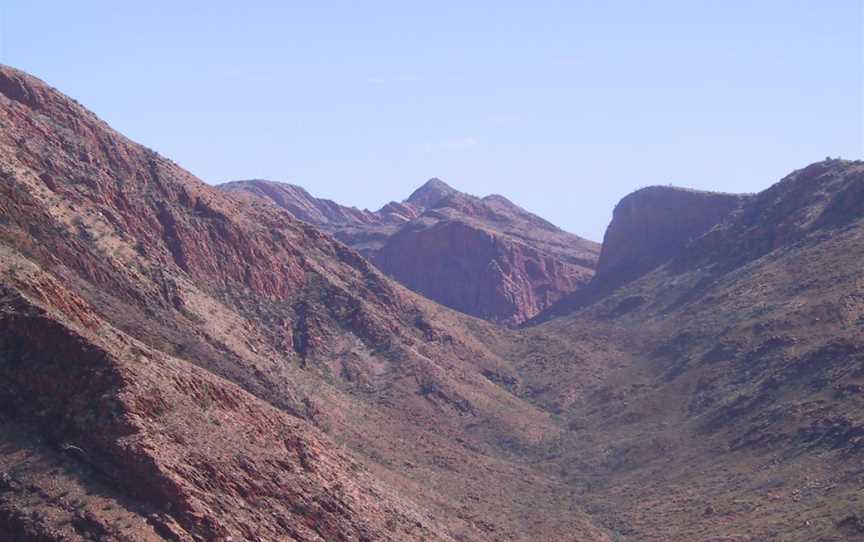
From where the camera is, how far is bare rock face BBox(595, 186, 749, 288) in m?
118

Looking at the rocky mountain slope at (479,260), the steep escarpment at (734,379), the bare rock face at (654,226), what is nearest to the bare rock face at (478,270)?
the rocky mountain slope at (479,260)

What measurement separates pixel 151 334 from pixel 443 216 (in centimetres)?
10499

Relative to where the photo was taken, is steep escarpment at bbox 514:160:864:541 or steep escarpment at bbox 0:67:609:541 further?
steep escarpment at bbox 514:160:864:541

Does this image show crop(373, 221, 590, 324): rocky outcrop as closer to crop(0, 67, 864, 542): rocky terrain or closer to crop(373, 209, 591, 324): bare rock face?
crop(373, 209, 591, 324): bare rock face

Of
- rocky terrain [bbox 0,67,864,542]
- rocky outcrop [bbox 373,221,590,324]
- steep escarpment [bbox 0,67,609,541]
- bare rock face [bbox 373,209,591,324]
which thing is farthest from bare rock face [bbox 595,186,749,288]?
steep escarpment [bbox 0,67,609,541]

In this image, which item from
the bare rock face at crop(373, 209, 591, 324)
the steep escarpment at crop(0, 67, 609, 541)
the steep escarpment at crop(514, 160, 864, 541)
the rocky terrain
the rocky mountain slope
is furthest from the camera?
the rocky mountain slope

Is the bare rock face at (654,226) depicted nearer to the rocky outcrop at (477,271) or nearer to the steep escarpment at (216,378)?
the rocky outcrop at (477,271)

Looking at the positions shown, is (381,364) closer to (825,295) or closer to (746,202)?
(825,295)

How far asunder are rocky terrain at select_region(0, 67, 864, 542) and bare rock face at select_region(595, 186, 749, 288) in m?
4.76

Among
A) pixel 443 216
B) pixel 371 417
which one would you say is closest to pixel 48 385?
pixel 371 417

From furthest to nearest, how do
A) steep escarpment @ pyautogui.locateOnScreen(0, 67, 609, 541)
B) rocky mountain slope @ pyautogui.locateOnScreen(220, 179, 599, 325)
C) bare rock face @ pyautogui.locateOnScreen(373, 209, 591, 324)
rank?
rocky mountain slope @ pyautogui.locateOnScreen(220, 179, 599, 325), bare rock face @ pyautogui.locateOnScreen(373, 209, 591, 324), steep escarpment @ pyautogui.locateOnScreen(0, 67, 609, 541)

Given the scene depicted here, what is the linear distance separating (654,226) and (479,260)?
21483 mm

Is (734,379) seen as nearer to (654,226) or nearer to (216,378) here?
(216,378)

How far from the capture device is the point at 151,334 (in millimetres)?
44781
